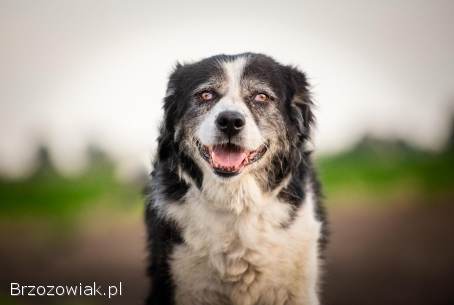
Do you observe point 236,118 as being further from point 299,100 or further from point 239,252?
point 239,252

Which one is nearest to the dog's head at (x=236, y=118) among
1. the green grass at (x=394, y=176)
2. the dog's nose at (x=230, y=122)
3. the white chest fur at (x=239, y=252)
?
the dog's nose at (x=230, y=122)

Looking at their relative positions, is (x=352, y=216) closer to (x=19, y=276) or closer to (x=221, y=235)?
(x=221, y=235)

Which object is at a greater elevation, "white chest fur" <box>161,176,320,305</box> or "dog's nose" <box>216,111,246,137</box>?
"dog's nose" <box>216,111,246,137</box>

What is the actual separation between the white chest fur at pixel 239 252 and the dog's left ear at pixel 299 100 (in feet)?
1.78

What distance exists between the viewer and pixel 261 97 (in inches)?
128

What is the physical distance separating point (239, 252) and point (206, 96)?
3.18ft

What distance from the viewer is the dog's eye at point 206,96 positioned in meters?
3.23

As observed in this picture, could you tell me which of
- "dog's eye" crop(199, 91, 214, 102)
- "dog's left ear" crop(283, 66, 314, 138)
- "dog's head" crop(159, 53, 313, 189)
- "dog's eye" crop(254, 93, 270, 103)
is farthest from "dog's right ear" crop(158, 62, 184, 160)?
"dog's left ear" crop(283, 66, 314, 138)

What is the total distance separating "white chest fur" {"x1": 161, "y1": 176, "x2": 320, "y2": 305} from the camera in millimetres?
3256

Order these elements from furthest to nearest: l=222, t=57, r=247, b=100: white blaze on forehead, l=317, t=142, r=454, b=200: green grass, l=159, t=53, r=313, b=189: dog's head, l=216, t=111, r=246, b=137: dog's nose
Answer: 1. l=317, t=142, r=454, b=200: green grass
2. l=222, t=57, r=247, b=100: white blaze on forehead
3. l=159, t=53, r=313, b=189: dog's head
4. l=216, t=111, r=246, b=137: dog's nose

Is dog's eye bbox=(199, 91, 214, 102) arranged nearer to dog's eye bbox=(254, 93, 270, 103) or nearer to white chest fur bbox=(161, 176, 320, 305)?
dog's eye bbox=(254, 93, 270, 103)

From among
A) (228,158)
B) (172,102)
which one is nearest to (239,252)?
(228,158)

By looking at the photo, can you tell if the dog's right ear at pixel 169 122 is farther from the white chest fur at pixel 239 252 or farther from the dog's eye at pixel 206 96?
the white chest fur at pixel 239 252

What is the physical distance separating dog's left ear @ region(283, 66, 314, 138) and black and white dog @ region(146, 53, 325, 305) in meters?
0.09
